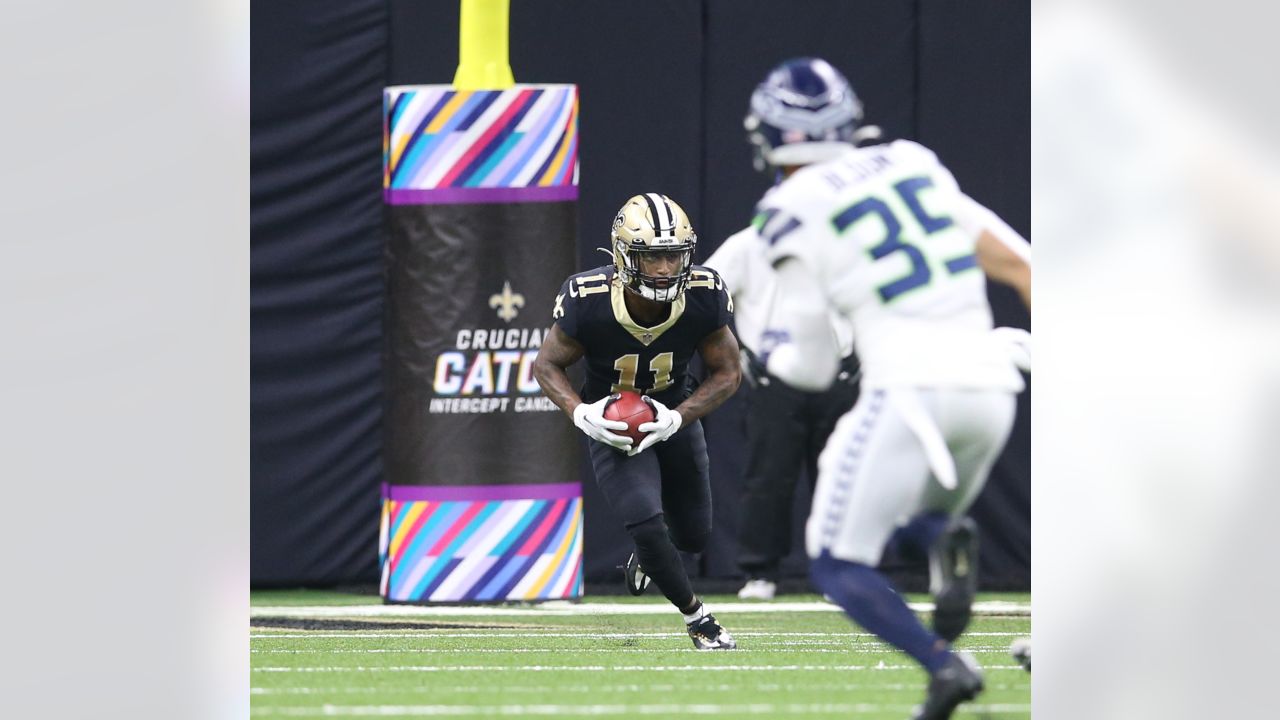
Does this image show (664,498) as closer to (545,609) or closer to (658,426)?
(658,426)

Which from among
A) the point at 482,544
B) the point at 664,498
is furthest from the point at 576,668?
the point at 482,544

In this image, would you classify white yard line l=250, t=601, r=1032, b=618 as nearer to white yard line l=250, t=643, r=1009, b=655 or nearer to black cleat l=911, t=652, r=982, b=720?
white yard line l=250, t=643, r=1009, b=655

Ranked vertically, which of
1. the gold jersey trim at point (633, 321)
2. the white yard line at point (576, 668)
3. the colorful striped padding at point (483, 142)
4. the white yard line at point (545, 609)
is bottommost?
the white yard line at point (545, 609)

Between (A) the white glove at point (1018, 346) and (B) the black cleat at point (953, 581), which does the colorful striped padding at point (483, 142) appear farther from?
(B) the black cleat at point (953, 581)

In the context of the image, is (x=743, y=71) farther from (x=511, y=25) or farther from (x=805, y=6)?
(x=511, y=25)

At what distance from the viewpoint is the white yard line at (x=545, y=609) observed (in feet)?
26.0

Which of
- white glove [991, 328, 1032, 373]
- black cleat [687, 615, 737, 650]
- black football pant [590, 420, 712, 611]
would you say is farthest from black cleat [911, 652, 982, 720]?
black cleat [687, 615, 737, 650]

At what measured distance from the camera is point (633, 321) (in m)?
6.57

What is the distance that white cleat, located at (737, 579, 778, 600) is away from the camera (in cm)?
881

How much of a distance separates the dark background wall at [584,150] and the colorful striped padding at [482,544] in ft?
3.65

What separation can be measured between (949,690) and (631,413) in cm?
222

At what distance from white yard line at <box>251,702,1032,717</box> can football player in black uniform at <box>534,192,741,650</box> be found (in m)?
1.19
